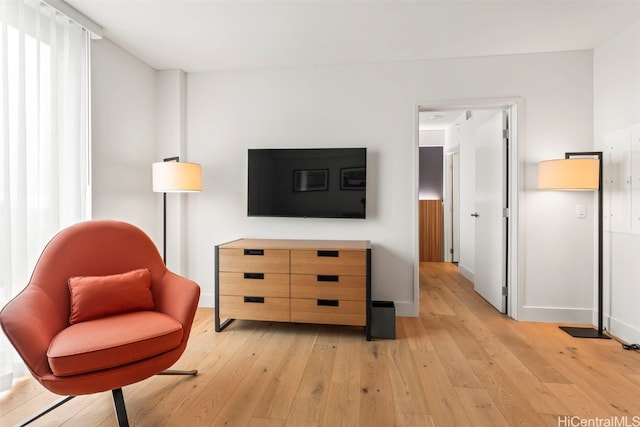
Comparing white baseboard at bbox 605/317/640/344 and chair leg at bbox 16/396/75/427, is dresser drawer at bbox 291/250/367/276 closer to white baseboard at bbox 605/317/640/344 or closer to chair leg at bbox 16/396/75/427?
chair leg at bbox 16/396/75/427

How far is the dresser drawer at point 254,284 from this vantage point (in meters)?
2.58

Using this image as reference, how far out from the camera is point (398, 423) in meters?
1.52

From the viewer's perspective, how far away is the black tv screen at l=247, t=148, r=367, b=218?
2.92 meters

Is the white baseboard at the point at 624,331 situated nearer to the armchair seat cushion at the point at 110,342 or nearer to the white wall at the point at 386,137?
the white wall at the point at 386,137

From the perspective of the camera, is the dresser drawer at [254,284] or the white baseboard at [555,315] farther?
the white baseboard at [555,315]

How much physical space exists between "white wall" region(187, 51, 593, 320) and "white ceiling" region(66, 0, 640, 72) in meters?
0.17

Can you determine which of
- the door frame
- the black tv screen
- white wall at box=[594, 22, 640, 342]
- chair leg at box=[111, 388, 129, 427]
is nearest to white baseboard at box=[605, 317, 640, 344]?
white wall at box=[594, 22, 640, 342]

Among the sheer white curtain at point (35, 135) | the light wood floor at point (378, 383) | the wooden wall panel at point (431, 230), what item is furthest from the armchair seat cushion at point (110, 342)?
the wooden wall panel at point (431, 230)

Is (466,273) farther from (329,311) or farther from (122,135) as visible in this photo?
(122,135)

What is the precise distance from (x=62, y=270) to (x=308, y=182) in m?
1.93

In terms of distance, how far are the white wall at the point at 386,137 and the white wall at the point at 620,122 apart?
0.11 metres

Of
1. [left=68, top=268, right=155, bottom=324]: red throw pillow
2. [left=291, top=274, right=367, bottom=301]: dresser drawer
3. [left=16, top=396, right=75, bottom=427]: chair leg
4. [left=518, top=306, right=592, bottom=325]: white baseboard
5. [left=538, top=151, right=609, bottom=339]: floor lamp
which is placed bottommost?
[left=16, top=396, right=75, bottom=427]: chair leg

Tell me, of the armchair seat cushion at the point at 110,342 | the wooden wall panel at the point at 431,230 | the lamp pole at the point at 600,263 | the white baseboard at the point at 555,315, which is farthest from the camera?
the wooden wall panel at the point at 431,230

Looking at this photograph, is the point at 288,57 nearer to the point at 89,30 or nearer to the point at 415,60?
the point at 415,60
